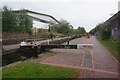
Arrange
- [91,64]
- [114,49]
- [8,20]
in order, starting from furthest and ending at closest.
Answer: [8,20] → [114,49] → [91,64]

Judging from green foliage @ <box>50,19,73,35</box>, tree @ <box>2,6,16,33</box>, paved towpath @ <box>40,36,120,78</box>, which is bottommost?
paved towpath @ <box>40,36,120,78</box>

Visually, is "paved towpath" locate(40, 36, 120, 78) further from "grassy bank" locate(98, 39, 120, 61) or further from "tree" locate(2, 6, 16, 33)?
"tree" locate(2, 6, 16, 33)

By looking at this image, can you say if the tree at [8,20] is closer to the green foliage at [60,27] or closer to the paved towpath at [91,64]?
the paved towpath at [91,64]

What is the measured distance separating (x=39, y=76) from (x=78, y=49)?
16091mm

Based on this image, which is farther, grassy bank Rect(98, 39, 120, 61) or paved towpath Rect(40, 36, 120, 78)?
grassy bank Rect(98, 39, 120, 61)

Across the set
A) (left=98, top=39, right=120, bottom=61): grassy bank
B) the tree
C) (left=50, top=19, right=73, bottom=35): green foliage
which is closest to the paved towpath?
(left=98, top=39, right=120, bottom=61): grassy bank

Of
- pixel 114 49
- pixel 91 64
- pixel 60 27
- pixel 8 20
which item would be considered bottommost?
pixel 91 64

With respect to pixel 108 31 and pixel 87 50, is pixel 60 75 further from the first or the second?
pixel 108 31

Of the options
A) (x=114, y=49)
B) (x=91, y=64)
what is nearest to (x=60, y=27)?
(x=114, y=49)

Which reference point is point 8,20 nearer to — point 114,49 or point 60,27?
point 114,49

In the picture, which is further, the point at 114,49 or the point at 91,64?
the point at 114,49

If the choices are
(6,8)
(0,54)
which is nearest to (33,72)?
(0,54)

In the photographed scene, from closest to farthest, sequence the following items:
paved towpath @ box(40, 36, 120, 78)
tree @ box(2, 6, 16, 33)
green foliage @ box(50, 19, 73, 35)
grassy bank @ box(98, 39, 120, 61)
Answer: paved towpath @ box(40, 36, 120, 78) → grassy bank @ box(98, 39, 120, 61) → tree @ box(2, 6, 16, 33) → green foliage @ box(50, 19, 73, 35)

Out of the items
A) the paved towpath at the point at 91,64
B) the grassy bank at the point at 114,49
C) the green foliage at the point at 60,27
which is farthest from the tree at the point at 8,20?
the green foliage at the point at 60,27
